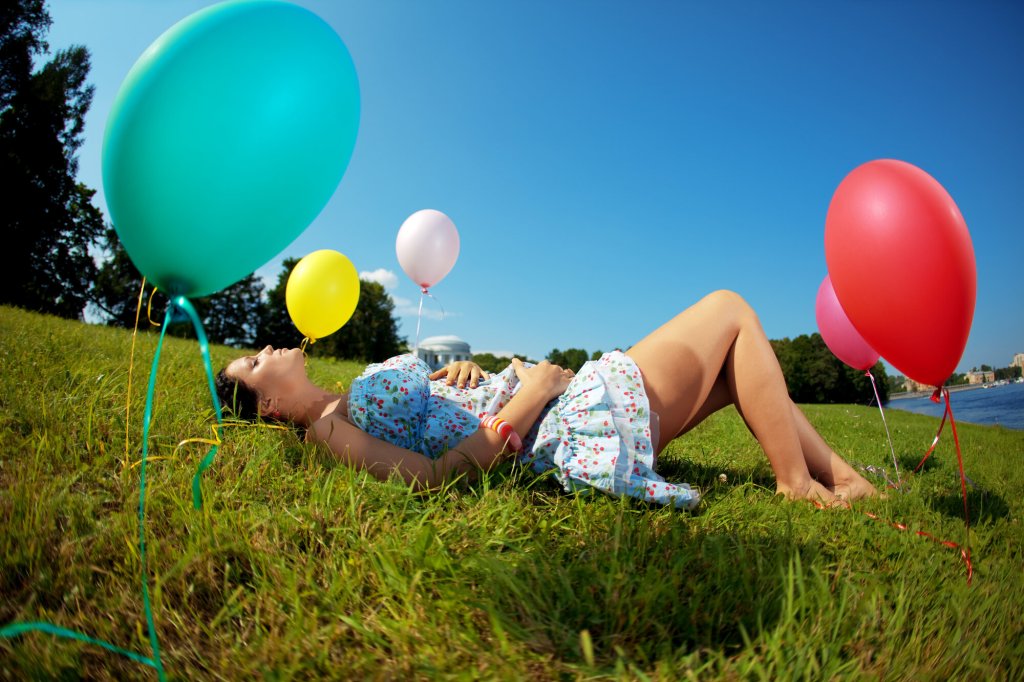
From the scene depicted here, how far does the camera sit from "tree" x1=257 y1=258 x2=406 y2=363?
30.9 metres

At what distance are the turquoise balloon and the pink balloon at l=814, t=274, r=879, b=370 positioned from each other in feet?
12.4

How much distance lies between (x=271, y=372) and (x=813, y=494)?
2756mm

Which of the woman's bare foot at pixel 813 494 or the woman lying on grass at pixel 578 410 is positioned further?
the woman's bare foot at pixel 813 494

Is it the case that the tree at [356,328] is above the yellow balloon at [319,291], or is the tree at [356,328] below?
above

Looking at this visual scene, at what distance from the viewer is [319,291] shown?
5.32 metres

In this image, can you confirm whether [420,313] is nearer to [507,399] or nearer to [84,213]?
[507,399]

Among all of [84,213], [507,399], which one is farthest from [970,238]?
[84,213]

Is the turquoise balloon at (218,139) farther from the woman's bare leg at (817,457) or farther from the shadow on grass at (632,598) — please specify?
the woman's bare leg at (817,457)

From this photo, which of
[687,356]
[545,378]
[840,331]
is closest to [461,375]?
[545,378]

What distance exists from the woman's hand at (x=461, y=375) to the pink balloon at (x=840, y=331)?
2.92 m

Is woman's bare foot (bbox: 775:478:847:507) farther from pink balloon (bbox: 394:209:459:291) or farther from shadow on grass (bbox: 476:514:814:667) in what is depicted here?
pink balloon (bbox: 394:209:459:291)

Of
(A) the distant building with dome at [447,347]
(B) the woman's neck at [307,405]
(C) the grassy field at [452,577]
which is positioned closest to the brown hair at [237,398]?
(B) the woman's neck at [307,405]

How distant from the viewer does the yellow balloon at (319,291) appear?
5.31 metres

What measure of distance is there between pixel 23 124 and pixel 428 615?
27.5 m
